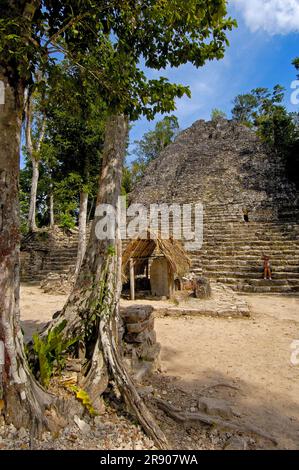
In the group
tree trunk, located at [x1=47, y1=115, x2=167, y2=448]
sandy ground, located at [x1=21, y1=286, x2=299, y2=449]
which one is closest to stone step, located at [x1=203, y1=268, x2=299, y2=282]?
sandy ground, located at [x1=21, y1=286, x2=299, y2=449]

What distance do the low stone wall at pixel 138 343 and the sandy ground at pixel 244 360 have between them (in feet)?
1.10

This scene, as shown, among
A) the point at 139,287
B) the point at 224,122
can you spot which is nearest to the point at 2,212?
the point at 139,287

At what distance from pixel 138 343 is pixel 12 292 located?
5.93 ft

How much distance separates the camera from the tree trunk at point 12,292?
1995 mm

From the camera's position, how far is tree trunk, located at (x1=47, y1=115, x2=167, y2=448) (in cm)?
233

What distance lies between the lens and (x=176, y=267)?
7418 mm

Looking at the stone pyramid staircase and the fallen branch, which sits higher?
the stone pyramid staircase

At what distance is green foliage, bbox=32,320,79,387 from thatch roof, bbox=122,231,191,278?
441cm

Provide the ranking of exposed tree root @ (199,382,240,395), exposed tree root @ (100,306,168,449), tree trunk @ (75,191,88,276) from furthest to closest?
tree trunk @ (75,191,88,276), exposed tree root @ (199,382,240,395), exposed tree root @ (100,306,168,449)

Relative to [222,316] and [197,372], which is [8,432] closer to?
[197,372]

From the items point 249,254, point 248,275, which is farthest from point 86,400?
point 249,254

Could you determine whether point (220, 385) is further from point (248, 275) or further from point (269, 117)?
point (269, 117)

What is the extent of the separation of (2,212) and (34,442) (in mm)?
1598

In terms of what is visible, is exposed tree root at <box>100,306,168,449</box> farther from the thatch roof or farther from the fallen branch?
the thatch roof
